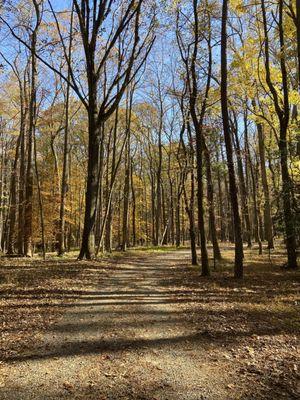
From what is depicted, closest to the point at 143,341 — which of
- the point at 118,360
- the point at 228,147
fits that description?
the point at 118,360

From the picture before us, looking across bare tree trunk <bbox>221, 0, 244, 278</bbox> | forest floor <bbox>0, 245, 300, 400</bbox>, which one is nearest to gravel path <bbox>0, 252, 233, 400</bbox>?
forest floor <bbox>0, 245, 300, 400</bbox>

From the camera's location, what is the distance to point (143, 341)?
6051mm

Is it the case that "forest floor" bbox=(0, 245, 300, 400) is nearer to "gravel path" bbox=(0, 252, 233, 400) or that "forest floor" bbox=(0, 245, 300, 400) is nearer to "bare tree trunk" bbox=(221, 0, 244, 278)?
"gravel path" bbox=(0, 252, 233, 400)

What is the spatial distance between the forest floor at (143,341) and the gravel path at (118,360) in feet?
0.04

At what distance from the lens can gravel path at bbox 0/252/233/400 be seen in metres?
4.35

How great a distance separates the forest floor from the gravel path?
1cm

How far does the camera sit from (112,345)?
5.83 m

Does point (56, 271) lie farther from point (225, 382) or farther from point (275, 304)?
point (225, 382)

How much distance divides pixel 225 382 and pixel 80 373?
6.02 feet

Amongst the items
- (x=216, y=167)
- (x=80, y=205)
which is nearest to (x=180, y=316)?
(x=216, y=167)

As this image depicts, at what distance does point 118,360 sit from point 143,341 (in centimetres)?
88

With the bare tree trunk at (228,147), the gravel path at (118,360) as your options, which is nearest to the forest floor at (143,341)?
the gravel path at (118,360)

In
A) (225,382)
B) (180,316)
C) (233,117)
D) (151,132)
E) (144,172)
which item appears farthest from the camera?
(144,172)

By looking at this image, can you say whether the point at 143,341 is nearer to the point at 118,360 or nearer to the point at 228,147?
the point at 118,360
